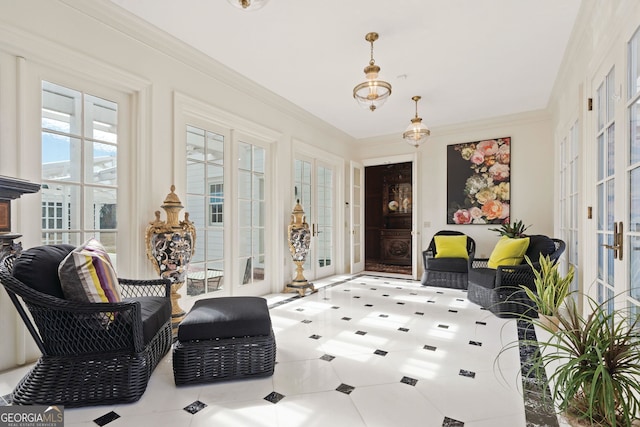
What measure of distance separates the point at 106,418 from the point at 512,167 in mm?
5782

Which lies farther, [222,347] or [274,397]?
[222,347]

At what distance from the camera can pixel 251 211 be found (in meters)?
4.28

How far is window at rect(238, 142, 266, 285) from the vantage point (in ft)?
13.5

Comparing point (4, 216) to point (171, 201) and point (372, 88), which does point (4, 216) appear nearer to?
point (171, 201)

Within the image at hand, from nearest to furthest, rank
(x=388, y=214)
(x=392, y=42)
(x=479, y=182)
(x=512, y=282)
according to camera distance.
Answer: (x=392, y=42)
(x=512, y=282)
(x=479, y=182)
(x=388, y=214)

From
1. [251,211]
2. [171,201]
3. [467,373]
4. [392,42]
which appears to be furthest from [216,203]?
[467,373]

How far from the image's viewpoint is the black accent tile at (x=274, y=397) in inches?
73.2

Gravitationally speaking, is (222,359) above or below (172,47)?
below

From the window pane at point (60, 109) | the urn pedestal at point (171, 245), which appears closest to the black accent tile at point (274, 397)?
the urn pedestal at point (171, 245)

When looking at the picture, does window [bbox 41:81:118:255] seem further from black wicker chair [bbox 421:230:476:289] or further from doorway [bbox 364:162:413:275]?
doorway [bbox 364:162:413:275]

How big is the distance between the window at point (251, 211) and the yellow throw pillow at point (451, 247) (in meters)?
2.82

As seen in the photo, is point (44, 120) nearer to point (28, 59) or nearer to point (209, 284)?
point (28, 59)

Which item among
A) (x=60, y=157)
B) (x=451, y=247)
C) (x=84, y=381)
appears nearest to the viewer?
(x=84, y=381)

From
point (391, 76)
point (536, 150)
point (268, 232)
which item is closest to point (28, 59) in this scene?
point (268, 232)
